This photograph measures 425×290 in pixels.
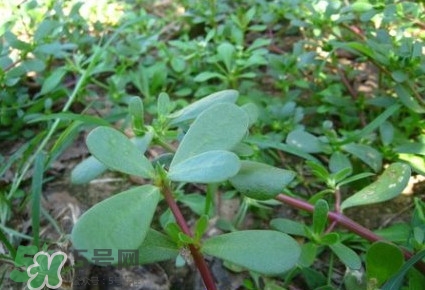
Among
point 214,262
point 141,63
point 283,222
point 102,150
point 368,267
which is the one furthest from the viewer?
point 141,63

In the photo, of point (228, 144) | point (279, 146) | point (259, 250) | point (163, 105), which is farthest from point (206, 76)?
point (259, 250)

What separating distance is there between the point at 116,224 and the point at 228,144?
0.23 meters

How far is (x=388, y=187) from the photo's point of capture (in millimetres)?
980

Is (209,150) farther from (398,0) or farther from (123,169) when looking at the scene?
(398,0)

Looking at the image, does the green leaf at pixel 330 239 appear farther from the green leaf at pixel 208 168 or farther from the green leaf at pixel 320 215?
the green leaf at pixel 208 168

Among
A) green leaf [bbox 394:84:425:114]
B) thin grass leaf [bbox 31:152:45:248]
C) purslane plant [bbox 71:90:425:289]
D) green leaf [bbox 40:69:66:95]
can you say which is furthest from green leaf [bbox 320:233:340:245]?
green leaf [bbox 40:69:66:95]

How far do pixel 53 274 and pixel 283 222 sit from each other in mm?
494

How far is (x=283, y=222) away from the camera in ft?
3.35

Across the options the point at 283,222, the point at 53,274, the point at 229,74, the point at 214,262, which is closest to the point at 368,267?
the point at 283,222

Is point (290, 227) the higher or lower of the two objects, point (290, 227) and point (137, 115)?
the lower

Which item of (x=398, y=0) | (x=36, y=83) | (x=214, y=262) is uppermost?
(x=398, y=0)

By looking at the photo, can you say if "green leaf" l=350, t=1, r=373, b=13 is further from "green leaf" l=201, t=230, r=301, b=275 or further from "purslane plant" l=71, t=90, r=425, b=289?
"green leaf" l=201, t=230, r=301, b=275

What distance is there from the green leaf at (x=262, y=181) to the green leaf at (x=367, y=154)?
428 mm

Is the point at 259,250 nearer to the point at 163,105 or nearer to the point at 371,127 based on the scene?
the point at 163,105
